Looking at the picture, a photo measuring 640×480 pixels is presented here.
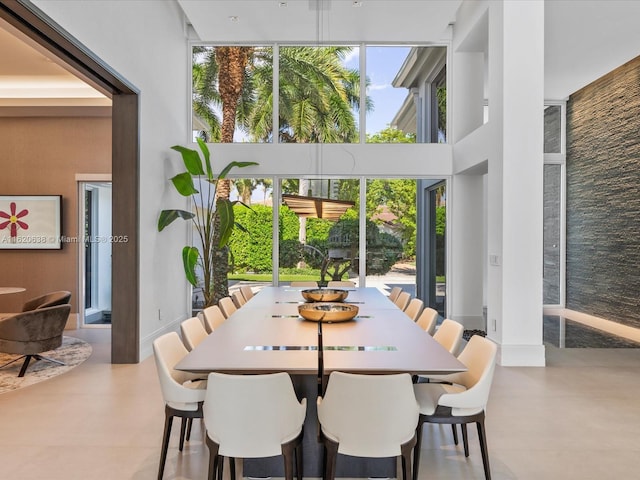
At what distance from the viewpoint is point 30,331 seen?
4402mm

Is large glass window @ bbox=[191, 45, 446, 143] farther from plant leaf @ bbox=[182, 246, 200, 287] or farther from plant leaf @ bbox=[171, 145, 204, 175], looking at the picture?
plant leaf @ bbox=[182, 246, 200, 287]

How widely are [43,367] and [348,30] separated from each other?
5908mm

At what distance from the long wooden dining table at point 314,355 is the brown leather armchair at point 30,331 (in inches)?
90.9

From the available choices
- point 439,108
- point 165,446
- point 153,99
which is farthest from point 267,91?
point 165,446

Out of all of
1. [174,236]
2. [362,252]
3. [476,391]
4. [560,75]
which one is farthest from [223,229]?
[560,75]

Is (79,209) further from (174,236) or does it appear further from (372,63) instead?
(372,63)

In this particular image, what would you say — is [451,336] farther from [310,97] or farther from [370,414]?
[310,97]

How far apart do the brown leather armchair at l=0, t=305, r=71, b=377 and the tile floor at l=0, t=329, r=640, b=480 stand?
0.41 metres

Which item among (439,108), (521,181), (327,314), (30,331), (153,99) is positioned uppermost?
(439,108)

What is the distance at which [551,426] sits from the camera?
3307mm

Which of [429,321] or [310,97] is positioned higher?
[310,97]

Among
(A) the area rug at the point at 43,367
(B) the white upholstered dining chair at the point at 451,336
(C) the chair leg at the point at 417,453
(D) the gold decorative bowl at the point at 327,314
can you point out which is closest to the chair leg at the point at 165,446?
(D) the gold decorative bowl at the point at 327,314

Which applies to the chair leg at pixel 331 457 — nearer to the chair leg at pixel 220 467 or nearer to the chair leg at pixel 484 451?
the chair leg at pixel 220 467

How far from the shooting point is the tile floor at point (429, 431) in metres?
2.68
